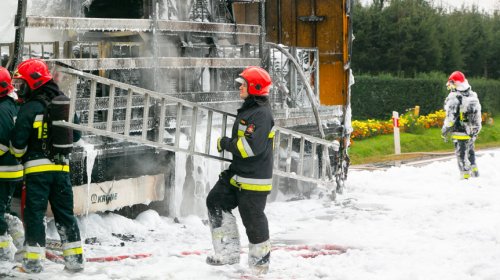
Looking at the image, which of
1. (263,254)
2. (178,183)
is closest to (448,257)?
(263,254)

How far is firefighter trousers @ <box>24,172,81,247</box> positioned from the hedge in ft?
66.9

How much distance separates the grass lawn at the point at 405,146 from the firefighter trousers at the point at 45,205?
40.8ft

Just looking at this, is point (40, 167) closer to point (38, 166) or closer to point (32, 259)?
point (38, 166)

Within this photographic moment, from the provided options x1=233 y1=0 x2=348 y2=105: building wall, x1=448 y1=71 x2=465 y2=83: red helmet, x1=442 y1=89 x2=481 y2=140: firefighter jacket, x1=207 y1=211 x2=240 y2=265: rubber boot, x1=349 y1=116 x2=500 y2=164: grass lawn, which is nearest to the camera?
x1=207 y1=211 x2=240 y2=265: rubber boot

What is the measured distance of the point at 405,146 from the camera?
72.2 feet

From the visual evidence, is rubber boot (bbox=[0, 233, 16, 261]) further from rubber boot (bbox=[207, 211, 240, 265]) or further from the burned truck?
rubber boot (bbox=[207, 211, 240, 265])

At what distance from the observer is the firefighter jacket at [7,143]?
6746mm

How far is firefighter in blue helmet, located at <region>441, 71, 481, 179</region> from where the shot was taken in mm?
13344

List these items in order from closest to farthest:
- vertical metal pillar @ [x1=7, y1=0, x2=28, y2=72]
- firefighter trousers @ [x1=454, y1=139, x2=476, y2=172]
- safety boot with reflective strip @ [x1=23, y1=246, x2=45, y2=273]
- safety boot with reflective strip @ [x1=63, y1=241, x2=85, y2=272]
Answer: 1. safety boot with reflective strip @ [x1=23, y1=246, x2=45, y2=273]
2. safety boot with reflective strip @ [x1=63, y1=241, x2=85, y2=272]
3. vertical metal pillar @ [x1=7, y1=0, x2=28, y2=72]
4. firefighter trousers @ [x1=454, y1=139, x2=476, y2=172]

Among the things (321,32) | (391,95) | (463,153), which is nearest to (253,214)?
(321,32)

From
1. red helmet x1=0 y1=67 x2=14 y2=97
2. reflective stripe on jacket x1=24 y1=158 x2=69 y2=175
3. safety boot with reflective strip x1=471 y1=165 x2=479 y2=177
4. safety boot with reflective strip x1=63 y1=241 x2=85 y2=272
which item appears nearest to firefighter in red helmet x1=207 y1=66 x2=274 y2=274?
safety boot with reflective strip x1=63 y1=241 x2=85 y2=272

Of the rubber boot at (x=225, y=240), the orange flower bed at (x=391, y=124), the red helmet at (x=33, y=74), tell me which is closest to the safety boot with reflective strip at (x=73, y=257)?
the rubber boot at (x=225, y=240)

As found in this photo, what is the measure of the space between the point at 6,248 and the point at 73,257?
67 centimetres

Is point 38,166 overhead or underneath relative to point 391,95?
underneath
